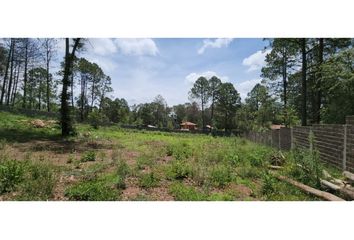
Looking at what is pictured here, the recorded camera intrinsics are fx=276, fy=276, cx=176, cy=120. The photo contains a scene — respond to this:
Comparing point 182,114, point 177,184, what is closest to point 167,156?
point 177,184

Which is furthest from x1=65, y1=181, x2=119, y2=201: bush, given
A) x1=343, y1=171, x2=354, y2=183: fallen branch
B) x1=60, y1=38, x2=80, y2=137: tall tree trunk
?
x1=60, y1=38, x2=80, y2=137: tall tree trunk

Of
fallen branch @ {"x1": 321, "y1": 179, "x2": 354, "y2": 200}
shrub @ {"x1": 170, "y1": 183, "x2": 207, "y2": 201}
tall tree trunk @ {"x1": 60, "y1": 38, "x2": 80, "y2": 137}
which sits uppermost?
tall tree trunk @ {"x1": 60, "y1": 38, "x2": 80, "y2": 137}

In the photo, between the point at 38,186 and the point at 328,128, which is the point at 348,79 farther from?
the point at 38,186

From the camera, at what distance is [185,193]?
4957 mm

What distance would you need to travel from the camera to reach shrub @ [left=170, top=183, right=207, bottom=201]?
476 centimetres

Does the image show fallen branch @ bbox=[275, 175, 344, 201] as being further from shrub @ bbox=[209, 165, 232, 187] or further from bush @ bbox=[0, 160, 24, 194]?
bush @ bbox=[0, 160, 24, 194]

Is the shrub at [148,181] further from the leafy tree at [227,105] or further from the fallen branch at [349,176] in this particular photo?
the leafy tree at [227,105]

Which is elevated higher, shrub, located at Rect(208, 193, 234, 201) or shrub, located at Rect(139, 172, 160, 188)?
shrub, located at Rect(139, 172, 160, 188)

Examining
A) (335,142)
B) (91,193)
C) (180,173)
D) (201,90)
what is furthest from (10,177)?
(201,90)

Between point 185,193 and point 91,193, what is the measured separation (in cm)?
163

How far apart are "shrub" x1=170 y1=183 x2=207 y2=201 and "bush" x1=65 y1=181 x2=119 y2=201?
41.3 inches

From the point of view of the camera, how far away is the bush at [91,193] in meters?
4.65

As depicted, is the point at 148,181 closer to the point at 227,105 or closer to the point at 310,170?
the point at 310,170

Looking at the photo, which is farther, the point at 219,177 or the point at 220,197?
the point at 219,177
